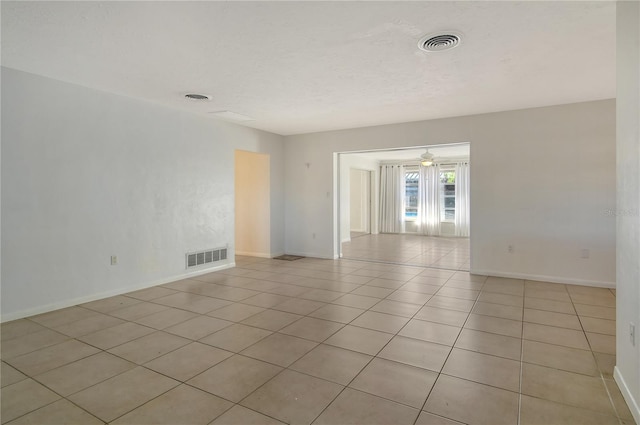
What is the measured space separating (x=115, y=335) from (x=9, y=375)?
0.79m

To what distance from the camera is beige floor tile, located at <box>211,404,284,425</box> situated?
1882 millimetres

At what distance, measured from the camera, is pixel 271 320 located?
11.4 ft

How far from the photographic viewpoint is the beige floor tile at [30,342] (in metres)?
2.77

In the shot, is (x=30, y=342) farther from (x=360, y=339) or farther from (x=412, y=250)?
Answer: (x=412, y=250)

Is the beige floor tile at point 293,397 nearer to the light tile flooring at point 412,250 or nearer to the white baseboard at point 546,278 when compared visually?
the white baseboard at point 546,278

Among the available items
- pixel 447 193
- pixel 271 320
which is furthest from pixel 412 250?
pixel 271 320

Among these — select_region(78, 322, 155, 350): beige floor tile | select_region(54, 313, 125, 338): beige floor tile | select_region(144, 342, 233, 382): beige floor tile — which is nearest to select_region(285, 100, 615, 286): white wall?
select_region(144, 342, 233, 382): beige floor tile

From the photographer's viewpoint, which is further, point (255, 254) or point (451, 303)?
point (255, 254)

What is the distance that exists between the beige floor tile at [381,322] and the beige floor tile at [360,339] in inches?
3.9

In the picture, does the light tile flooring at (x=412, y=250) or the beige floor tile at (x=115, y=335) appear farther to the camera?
the light tile flooring at (x=412, y=250)

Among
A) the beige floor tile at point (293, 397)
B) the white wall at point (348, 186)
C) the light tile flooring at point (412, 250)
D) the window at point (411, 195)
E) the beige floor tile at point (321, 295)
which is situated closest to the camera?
the beige floor tile at point (293, 397)

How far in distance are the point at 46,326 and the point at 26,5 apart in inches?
112

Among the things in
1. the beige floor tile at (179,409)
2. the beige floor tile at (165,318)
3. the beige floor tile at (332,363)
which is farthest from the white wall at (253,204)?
the beige floor tile at (179,409)

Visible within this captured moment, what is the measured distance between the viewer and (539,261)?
5059mm
